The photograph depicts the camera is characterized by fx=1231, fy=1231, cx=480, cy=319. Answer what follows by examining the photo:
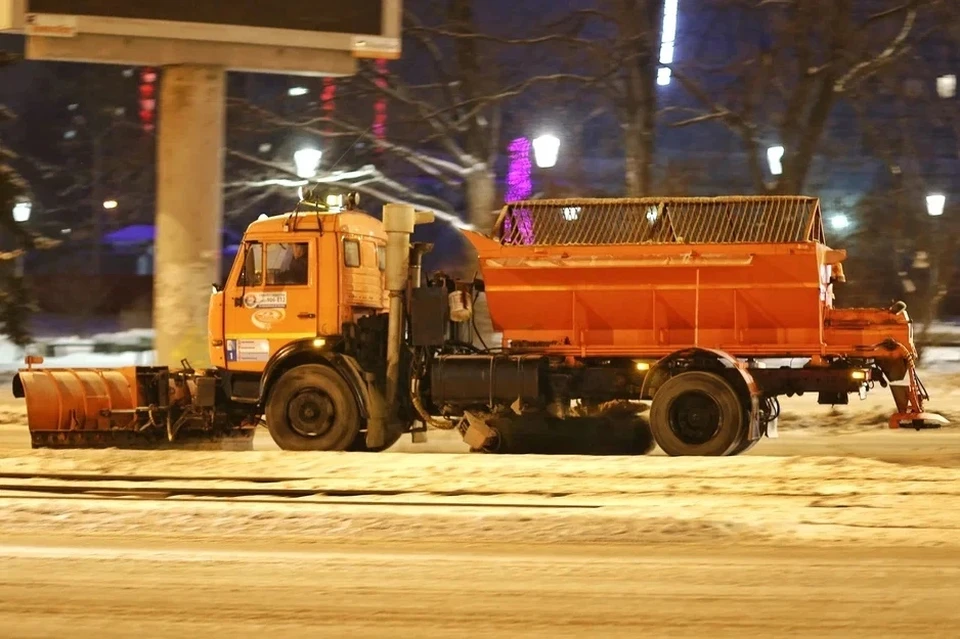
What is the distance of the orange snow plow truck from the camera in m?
14.3

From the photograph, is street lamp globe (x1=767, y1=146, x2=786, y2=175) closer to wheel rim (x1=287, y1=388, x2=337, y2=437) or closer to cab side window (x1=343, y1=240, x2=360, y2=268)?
cab side window (x1=343, y1=240, x2=360, y2=268)

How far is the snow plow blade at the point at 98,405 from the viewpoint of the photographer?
601 inches

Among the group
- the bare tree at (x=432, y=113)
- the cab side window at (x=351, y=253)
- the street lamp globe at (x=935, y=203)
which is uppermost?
the bare tree at (x=432, y=113)

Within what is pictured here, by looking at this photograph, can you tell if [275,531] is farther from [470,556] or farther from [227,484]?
[227,484]

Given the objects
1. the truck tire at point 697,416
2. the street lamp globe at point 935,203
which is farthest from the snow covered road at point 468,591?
the street lamp globe at point 935,203

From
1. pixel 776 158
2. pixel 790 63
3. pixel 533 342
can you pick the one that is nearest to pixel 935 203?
pixel 776 158

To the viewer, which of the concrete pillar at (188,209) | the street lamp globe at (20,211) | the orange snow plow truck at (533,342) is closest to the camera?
the orange snow plow truck at (533,342)

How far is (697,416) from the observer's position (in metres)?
14.4

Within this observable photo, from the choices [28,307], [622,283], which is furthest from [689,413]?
[28,307]

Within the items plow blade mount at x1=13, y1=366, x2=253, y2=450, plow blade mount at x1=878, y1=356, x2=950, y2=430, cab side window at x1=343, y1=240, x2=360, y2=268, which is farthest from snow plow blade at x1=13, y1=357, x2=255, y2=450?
plow blade mount at x1=878, y1=356, x2=950, y2=430

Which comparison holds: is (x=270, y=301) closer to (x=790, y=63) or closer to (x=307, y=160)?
(x=307, y=160)

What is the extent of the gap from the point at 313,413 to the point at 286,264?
1.85 meters

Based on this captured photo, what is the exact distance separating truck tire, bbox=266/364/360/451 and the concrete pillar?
9.34 ft

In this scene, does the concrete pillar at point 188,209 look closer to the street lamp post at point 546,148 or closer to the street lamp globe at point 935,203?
the street lamp post at point 546,148
